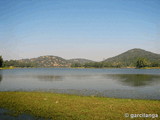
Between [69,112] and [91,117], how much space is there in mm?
3131

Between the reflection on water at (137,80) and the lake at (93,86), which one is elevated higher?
the lake at (93,86)

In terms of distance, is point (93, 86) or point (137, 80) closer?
point (93, 86)

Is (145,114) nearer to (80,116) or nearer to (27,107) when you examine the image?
(80,116)

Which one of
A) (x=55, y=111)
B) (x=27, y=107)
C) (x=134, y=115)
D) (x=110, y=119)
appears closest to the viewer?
(x=110, y=119)

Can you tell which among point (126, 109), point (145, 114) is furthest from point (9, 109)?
point (145, 114)

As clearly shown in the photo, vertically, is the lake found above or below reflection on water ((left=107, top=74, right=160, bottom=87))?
above

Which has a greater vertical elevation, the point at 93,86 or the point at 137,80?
the point at 93,86

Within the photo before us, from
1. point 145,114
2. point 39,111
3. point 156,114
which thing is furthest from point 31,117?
point 156,114

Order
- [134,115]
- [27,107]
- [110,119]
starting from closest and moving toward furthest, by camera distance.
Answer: [110,119] → [134,115] → [27,107]

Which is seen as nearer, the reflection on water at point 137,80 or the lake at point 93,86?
the lake at point 93,86

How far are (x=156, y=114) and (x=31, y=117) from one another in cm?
1492

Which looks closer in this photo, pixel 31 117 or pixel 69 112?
pixel 31 117

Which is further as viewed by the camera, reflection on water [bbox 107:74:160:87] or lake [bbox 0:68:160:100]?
reflection on water [bbox 107:74:160:87]

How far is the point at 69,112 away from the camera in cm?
1766
